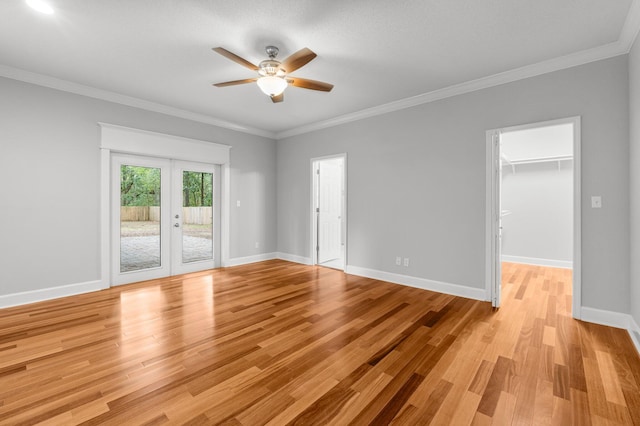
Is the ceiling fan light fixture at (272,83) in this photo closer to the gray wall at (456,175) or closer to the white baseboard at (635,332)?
the gray wall at (456,175)

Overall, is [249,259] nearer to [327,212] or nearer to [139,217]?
[327,212]

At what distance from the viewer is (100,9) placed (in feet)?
7.96

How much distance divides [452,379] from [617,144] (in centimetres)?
298

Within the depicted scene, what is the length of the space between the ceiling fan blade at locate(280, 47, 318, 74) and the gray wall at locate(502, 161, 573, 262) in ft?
18.6

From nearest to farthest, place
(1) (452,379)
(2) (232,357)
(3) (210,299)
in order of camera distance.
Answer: (1) (452,379) → (2) (232,357) → (3) (210,299)

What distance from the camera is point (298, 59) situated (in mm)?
2668

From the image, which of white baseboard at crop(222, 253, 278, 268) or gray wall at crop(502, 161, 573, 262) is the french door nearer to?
white baseboard at crop(222, 253, 278, 268)

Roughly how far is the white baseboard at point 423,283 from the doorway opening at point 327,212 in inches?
26.4

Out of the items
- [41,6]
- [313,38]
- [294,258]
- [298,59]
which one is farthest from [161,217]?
[313,38]

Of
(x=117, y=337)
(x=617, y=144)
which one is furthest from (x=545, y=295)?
(x=117, y=337)

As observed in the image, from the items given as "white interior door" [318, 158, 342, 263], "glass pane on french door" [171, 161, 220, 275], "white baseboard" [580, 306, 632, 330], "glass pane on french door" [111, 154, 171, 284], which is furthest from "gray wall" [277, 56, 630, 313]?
"glass pane on french door" [111, 154, 171, 284]

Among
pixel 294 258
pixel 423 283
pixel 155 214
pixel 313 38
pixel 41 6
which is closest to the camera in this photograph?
pixel 41 6

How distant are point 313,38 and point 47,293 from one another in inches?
182

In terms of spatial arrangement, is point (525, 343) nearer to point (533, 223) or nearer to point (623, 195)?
point (623, 195)
